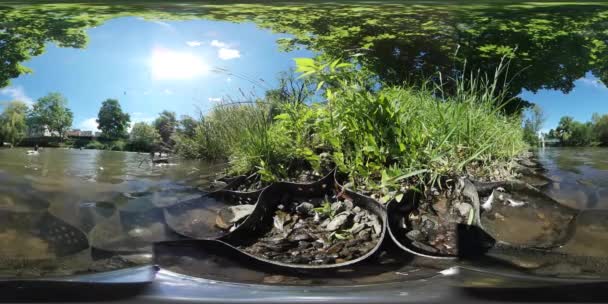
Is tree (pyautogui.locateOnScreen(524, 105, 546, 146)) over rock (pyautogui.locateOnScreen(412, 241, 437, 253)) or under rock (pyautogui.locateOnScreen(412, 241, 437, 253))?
over

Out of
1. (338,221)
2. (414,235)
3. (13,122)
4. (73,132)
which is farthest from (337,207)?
(13,122)

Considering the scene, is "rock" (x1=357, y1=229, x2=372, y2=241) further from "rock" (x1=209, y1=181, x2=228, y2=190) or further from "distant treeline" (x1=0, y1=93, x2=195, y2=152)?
"distant treeline" (x1=0, y1=93, x2=195, y2=152)

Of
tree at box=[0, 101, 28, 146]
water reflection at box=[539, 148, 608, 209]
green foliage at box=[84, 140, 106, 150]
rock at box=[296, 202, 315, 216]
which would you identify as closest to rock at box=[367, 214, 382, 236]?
rock at box=[296, 202, 315, 216]

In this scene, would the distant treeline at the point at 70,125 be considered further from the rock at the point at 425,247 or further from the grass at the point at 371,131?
the rock at the point at 425,247

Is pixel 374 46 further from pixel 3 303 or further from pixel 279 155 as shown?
pixel 3 303


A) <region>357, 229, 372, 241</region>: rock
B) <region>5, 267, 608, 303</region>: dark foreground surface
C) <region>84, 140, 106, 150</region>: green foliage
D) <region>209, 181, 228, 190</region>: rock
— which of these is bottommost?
<region>5, 267, 608, 303</region>: dark foreground surface

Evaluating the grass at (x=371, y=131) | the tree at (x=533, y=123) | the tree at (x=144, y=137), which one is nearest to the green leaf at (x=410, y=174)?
the grass at (x=371, y=131)
